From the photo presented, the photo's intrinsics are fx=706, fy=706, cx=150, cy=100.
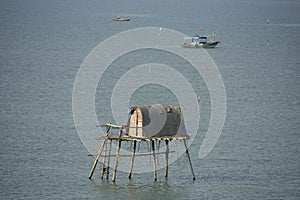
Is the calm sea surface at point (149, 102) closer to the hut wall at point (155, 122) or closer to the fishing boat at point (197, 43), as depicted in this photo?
the hut wall at point (155, 122)

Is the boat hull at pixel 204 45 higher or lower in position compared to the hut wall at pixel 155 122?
higher

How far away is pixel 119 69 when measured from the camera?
107625mm

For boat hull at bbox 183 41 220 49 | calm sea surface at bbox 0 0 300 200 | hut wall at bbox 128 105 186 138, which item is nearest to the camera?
hut wall at bbox 128 105 186 138

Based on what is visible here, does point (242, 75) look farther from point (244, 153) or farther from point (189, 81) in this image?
point (244, 153)

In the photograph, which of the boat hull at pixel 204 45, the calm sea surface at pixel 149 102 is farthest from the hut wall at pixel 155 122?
the boat hull at pixel 204 45

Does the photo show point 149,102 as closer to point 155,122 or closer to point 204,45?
point 155,122

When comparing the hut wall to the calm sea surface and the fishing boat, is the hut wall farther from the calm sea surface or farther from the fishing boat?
the fishing boat

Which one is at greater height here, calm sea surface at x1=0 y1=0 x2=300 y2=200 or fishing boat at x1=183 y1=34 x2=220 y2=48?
fishing boat at x1=183 y1=34 x2=220 y2=48

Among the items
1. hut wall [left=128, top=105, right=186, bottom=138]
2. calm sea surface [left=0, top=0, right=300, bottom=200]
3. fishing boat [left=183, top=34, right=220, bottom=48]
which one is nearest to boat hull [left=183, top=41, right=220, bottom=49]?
fishing boat [left=183, top=34, right=220, bottom=48]

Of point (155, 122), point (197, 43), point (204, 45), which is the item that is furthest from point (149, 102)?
point (204, 45)

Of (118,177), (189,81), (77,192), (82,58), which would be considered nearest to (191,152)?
(118,177)

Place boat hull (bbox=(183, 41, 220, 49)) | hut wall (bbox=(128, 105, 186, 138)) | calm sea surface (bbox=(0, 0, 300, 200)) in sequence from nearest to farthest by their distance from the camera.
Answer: hut wall (bbox=(128, 105, 186, 138))
calm sea surface (bbox=(0, 0, 300, 200))
boat hull (bbox=(183, 41, 220, 49))

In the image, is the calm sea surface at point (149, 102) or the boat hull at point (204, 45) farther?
the boat hull at point (204, 45)

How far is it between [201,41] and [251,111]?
6117 cm
